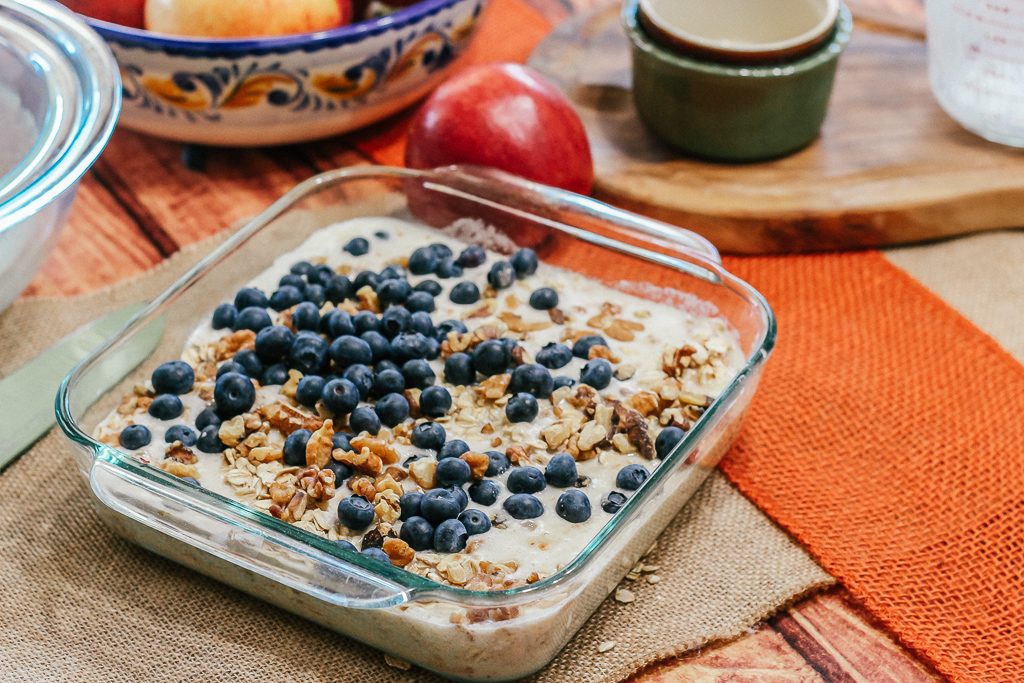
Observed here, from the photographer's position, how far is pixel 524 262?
1.27 metres

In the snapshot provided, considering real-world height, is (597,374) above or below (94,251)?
above

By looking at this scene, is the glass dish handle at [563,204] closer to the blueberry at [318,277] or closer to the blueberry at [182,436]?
the blueberry at [318,277]

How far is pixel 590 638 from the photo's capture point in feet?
3.24

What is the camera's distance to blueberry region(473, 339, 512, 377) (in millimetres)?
1124

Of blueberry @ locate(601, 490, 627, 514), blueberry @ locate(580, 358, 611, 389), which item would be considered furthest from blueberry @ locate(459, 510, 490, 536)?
blueberry @ locate(580, 358, 611, 389)

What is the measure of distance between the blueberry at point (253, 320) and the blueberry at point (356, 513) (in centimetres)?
29

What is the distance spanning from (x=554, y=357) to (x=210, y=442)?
33 centimetres

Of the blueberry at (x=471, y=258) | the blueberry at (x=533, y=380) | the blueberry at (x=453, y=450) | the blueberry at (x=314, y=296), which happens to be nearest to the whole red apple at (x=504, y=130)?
the blueberry at (x=471, y=258)

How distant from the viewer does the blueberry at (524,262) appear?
4.17 ft

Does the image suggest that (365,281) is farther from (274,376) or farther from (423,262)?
(274,376)

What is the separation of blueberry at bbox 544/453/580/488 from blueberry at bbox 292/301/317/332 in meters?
0.32

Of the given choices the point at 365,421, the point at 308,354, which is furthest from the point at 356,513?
the point at 308,354

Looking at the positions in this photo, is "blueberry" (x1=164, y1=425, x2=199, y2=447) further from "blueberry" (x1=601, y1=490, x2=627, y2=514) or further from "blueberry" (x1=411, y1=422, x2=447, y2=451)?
"blueberry" (x1=601, y1=490, x2=627, y2=514)

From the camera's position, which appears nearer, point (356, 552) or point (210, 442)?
point (356, 552)
